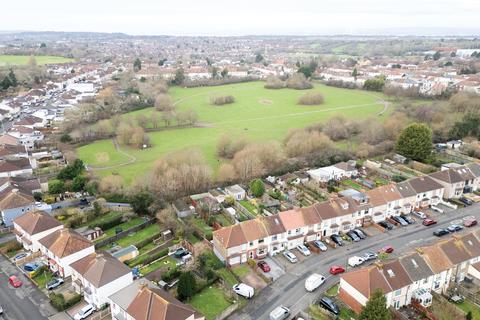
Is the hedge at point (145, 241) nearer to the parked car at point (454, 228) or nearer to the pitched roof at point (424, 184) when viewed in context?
the pitched roof at point (424, 184)

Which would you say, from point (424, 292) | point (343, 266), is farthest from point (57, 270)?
point (424, 292)

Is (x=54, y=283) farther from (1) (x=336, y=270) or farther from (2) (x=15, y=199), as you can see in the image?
(1) (x=336, y=270)

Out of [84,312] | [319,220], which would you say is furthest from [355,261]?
[84,312]

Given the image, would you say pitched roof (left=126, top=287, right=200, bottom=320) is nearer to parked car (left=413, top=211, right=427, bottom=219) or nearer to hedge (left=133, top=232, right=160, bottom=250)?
hedge (left=133, top=232, right=160, bottom=250)

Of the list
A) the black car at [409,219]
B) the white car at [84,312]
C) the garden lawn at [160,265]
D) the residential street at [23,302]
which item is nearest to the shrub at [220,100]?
the black car at [409,219]

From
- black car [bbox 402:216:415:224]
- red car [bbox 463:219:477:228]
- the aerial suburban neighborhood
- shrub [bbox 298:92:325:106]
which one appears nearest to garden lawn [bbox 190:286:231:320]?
the aerial suburban neighborhood
